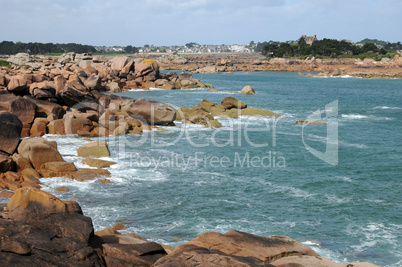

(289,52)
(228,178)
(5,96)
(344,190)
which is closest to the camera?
(344,190)

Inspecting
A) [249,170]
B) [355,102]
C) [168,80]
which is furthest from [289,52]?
[249,170]

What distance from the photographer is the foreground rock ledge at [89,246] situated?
10.3m

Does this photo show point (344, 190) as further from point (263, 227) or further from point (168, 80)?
point (168, 80)

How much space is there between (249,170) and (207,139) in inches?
371

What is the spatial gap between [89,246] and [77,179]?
13.5 meters

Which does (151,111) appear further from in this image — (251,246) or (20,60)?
(20,60)

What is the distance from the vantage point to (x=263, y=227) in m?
18.7

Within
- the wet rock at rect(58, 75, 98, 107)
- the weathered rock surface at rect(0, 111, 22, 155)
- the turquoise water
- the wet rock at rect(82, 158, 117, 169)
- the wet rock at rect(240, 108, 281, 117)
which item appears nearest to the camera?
the turquoise water

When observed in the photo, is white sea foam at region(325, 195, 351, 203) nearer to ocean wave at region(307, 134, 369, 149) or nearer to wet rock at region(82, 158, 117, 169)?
wet rock at region(82, 158, 117, 169)

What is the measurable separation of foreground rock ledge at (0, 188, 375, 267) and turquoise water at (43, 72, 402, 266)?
13.7 ft

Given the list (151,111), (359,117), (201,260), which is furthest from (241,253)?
(359,117)

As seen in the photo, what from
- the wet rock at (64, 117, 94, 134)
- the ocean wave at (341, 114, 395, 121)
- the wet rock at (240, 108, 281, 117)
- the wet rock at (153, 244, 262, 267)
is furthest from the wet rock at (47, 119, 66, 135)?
the ocean wave at (341, 114, 395, 121)

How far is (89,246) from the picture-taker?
11.2 meters

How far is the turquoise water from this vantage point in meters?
18.2
